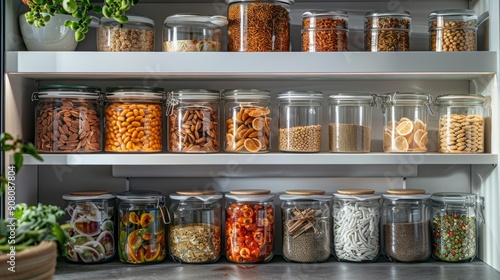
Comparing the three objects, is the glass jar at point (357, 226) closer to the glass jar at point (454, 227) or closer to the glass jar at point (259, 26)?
the glass jar at point (454, 227)

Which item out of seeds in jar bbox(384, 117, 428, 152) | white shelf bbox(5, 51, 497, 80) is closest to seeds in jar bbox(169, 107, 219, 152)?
white shelf bbox(5, 51, 497, 80)

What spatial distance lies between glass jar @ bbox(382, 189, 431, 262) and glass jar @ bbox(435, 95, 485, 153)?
155 mm

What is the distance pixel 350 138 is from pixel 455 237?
382 millimetres

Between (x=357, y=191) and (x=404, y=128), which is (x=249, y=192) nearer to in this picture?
(x=357, y=191)

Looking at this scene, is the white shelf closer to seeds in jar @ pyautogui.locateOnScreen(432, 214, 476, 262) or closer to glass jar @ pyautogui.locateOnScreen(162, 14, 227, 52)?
glass jar @ pyautogui.locateOnScreen(162, 14, 227, 52)

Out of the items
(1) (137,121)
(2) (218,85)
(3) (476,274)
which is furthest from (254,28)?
(3) (476,274)

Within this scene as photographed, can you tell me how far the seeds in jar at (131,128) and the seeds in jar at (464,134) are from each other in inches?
30.6

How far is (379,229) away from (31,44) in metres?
1.05

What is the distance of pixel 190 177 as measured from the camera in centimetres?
200

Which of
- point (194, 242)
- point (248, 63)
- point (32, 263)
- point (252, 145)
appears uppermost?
point (248, 63)

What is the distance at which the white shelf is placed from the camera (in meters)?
1.75

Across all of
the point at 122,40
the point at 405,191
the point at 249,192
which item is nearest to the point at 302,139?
the point at 249,192

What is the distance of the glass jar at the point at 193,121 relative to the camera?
1.81 m

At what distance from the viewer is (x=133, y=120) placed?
1.81m
